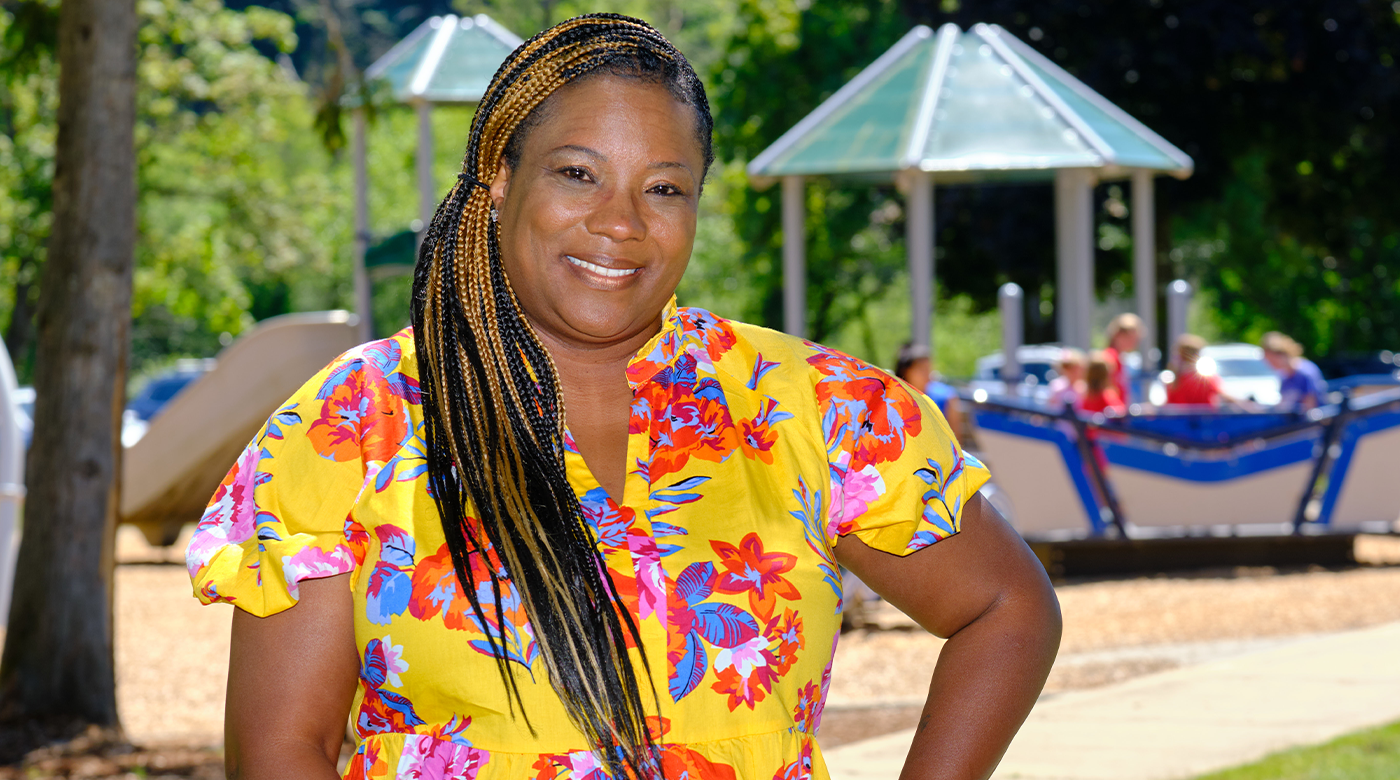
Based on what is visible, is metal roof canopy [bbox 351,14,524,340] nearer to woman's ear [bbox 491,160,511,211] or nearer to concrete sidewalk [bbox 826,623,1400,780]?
concrete sidewalk [bbox 826,623,1400,780]

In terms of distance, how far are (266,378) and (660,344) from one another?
1206 cm

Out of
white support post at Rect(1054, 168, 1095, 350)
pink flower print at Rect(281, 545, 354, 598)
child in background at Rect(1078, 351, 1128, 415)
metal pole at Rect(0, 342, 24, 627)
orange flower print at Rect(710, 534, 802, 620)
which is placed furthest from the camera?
white support post at Rect(1054, 168, 1095, 350)

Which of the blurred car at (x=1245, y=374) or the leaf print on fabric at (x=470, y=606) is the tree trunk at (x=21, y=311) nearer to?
the blurred car at (x=1245, y=374)

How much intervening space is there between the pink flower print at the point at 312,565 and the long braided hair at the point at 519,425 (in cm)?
12

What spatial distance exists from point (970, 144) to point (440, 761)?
11.5 m

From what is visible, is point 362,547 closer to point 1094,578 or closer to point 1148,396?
point 1094,578

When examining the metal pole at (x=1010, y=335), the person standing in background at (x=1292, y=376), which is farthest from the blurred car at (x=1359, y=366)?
the metal pole at (x=1010, y=335)

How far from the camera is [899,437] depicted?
6.09 ft

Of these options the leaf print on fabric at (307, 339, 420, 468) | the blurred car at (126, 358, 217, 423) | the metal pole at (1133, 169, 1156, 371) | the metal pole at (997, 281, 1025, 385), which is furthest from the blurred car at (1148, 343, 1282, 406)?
the leaf print on fabric at (307, 339, 420, 468)

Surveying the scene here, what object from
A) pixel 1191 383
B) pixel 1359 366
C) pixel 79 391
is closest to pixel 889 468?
pixel 79 391

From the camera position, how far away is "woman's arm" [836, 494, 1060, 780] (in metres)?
1.85

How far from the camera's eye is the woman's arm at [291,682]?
163 centimetres

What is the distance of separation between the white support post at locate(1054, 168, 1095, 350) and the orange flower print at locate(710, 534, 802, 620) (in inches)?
491

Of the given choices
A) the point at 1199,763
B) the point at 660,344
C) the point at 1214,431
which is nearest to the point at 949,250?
the point at 1214,431
